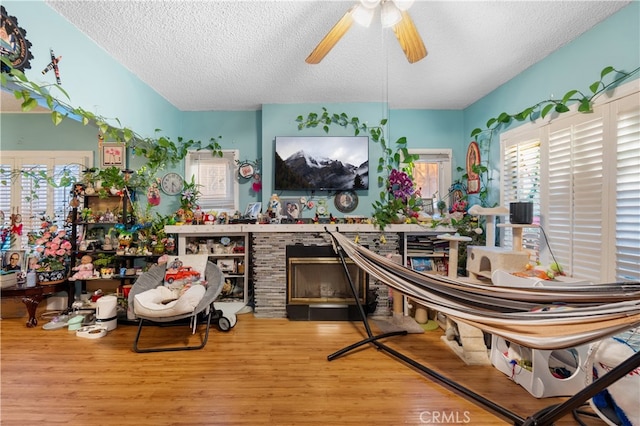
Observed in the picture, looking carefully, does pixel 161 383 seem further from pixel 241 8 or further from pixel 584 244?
pixel 584 244

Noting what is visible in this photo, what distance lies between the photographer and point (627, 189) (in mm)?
1615

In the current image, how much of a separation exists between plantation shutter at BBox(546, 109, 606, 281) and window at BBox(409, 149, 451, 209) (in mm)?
1238

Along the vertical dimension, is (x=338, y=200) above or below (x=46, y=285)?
above

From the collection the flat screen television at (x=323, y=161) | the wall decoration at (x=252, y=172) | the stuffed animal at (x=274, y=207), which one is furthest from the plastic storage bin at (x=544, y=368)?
the wall decoration at (x=252, y=172)

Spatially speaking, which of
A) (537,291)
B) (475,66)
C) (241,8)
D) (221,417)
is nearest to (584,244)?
(537,291)

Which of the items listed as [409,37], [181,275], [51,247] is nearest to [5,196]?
[51,247]

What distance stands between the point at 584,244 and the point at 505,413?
1379 millimetres

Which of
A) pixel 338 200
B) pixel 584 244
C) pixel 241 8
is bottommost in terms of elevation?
pixel 584 244

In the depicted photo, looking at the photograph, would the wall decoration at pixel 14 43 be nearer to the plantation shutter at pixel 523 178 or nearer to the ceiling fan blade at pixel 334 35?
the ceiling fan blade at pixel 334 35

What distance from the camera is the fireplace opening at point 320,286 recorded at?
275 cm

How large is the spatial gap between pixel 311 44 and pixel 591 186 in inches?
90.3

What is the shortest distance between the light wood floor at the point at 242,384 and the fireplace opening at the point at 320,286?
1.30ft

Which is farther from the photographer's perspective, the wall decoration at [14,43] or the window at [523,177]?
the window at [523,177]

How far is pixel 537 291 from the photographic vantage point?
1244 millimetres
